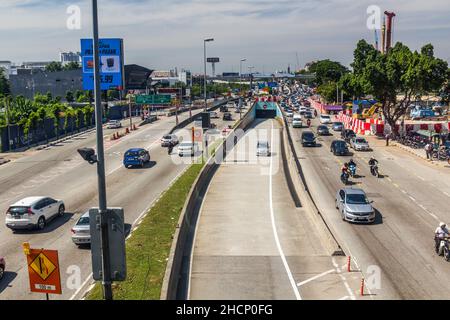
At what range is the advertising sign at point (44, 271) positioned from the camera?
11766 millimetres

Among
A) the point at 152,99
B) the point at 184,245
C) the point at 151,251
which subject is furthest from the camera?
the point at 152,99

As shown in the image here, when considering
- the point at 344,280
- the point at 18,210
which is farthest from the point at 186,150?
the point at 344,280

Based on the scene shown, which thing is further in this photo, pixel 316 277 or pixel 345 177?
pixel 345 177

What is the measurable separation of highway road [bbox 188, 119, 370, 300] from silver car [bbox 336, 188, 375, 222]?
193 cm

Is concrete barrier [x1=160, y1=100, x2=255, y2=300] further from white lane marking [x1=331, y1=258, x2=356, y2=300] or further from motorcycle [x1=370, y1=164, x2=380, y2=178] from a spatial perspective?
motorcycle [x1=370, y1=164, x2=380, y2=178]

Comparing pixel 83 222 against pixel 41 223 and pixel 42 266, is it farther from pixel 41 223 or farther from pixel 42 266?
pixel 42 266

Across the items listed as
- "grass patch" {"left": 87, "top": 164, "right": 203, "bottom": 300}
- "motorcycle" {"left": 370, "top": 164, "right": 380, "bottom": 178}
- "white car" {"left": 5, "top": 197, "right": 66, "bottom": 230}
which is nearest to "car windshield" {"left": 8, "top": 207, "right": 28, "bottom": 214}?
"white car" {"left": 5, "top": 197, "right": 66, "bottom": 230}

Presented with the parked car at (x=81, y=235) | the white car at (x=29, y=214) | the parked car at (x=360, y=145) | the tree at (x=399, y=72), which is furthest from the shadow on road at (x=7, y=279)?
the tree at (x=399, y=72)

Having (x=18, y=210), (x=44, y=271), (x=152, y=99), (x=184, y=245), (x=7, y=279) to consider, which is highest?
(x=152, y=99)

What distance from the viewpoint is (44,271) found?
11906 millimetres

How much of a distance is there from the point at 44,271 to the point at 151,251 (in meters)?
8.48

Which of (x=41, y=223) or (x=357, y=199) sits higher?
(x=357, y=199)
